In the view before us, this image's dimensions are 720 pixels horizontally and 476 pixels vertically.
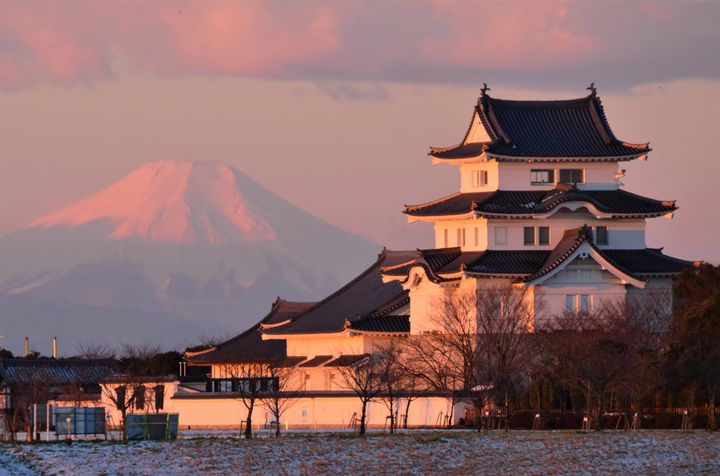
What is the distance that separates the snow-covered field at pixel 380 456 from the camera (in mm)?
45000

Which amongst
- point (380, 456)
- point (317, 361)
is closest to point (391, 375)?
point (317, 361)

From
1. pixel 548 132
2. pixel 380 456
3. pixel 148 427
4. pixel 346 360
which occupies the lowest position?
pixel 380 456

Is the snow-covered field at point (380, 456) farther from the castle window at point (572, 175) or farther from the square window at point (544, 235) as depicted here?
the castle window at point (572, 175)

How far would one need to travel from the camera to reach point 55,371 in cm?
9519

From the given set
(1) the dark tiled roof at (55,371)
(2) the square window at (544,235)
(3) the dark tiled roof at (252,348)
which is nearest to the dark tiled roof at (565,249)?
(2) the square window at (544,235)

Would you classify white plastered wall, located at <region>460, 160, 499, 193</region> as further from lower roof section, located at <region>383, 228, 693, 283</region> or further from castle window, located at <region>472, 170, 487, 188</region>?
lower roof section, located at <region>383, 228, 693, 283</region>

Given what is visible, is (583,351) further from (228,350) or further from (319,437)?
(228,350)

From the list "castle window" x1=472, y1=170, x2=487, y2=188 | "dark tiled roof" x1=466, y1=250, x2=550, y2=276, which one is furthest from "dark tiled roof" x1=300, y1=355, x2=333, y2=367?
"castle window" x1=472, y1=170, x2=487, y2=188

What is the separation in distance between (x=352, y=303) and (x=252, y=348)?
17.4 feet

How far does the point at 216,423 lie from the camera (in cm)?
7394

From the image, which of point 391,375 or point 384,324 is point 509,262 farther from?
point 391,375

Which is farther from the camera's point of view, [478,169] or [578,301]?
[478,169]

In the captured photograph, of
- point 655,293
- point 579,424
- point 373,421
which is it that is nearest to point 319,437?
point 579,424

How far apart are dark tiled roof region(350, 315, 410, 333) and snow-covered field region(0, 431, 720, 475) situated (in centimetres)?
2869
